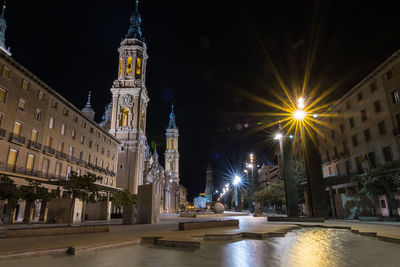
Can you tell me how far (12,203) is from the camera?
25172 mm

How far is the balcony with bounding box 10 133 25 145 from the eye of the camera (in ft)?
92.2

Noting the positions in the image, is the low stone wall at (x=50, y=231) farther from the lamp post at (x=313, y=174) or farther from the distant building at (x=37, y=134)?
the distant building at (x=37, y=134)

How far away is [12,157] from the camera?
2833 centimetres

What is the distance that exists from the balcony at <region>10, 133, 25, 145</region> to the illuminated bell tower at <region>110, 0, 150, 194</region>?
31.4 m

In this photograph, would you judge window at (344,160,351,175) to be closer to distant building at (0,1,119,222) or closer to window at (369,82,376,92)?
window at (369,82,376,92)

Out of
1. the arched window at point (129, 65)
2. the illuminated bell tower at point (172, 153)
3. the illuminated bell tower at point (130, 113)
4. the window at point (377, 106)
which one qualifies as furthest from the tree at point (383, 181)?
the illuminated bell tower at point (172, 153)

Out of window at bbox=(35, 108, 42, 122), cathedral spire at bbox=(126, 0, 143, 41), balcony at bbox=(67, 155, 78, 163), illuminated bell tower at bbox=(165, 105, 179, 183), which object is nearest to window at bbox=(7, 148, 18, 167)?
window at bbox=(35, 108, 42, 122)

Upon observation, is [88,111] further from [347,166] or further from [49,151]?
[347,166]

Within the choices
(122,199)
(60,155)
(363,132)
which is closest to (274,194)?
(363,132)

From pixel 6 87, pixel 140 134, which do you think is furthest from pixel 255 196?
pixel 6 87

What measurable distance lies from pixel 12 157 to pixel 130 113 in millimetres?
37049

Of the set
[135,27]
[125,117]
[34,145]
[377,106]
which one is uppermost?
[135,27]

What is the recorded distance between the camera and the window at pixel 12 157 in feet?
91.1

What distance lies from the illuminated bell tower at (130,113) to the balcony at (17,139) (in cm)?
3137
